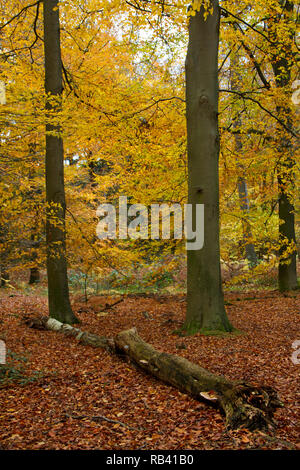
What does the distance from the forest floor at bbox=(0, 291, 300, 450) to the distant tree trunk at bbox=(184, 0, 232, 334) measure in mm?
538

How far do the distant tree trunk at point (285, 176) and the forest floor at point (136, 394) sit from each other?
277cm

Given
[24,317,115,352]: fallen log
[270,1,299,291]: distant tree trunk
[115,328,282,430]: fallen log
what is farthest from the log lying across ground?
[270,1,299,291]: distant tree trunk

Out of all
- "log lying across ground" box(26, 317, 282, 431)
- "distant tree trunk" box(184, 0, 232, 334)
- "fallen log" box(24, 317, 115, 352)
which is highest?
"distant tree trunk" box(184, 0, 232, 334)

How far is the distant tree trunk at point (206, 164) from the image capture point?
21.1 ft

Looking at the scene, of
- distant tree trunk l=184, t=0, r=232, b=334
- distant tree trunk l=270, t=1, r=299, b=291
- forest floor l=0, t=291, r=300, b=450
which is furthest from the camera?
distant tree trunk l=270, t=1, r=299, b=291

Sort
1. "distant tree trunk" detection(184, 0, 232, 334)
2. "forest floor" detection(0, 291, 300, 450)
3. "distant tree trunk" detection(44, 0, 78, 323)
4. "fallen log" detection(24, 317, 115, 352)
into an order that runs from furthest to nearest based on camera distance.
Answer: "distant tree trunk" detection(44, 0, 78, 323) < "distant tree trunk" detection(184, 0, 232, 334) < "fallen log" detection(24, 317, 115, 352) < "forest floor" detection(0, 291, 300, 450)

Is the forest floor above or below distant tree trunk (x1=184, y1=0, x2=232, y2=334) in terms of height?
below

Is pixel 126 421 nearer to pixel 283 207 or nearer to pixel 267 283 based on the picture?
pixel 283 207

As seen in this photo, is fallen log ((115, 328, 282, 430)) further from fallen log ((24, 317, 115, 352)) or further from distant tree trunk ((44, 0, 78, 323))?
distant tree trunk ((44, 0, 78, 323))

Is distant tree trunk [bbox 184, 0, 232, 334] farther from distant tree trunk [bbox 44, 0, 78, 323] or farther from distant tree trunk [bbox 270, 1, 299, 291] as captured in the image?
distant tree trunk [bbox 44, 0, 78, 323]

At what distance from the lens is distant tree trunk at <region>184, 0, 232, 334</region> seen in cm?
645

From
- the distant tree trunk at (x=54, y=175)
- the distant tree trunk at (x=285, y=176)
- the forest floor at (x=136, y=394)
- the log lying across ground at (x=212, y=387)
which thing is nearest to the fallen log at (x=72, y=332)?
the forest floor at (x=136, y=394)

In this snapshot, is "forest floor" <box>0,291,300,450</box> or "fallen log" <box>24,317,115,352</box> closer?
"forest floor" <box>0,291,300,450</box>
